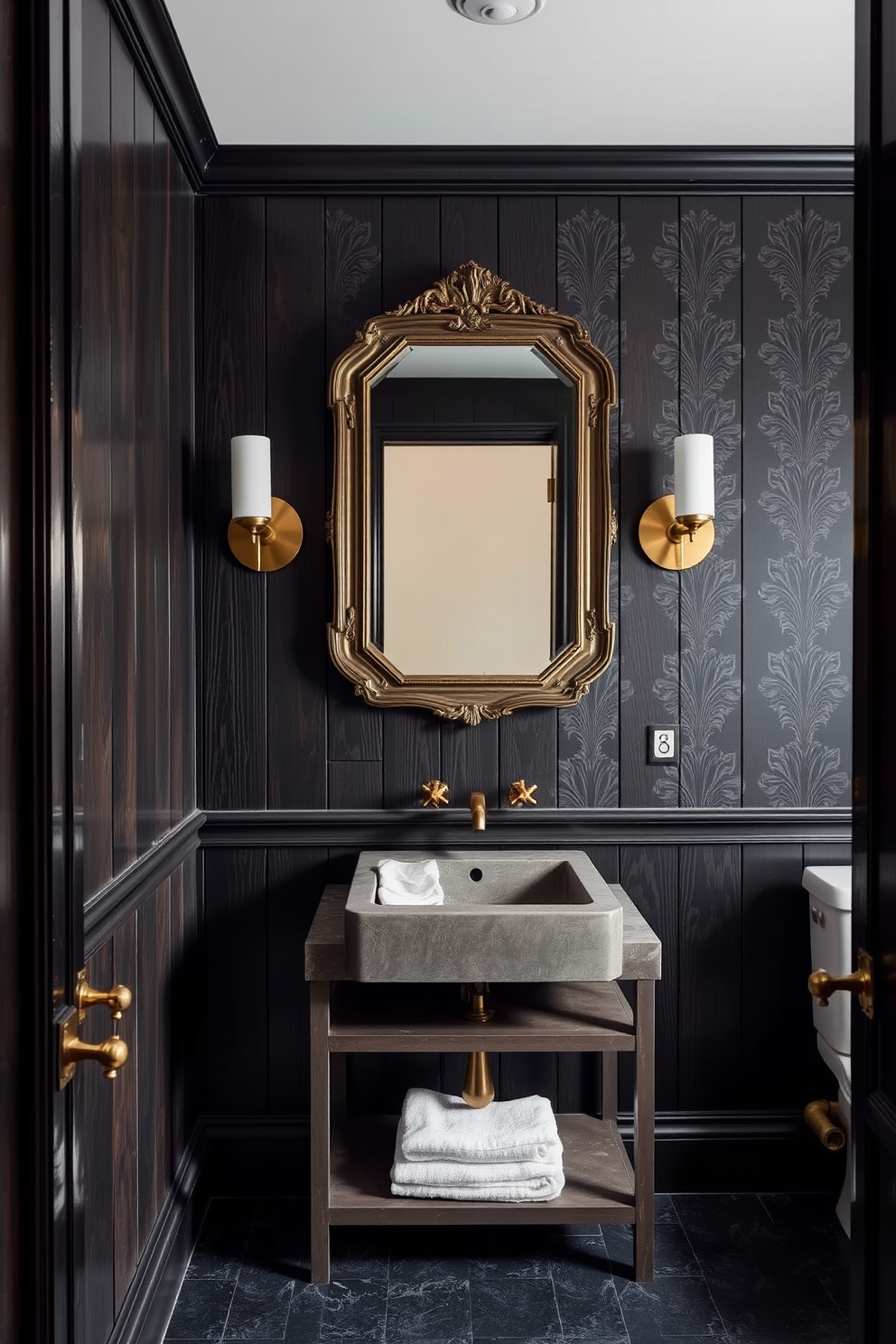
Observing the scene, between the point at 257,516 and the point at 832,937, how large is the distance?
1.54 meters

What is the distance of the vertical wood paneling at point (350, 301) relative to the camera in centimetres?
247

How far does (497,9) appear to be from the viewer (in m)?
1.86

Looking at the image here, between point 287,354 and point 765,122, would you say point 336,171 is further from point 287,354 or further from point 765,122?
point 765,122

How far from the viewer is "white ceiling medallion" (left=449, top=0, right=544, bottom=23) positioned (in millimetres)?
1846

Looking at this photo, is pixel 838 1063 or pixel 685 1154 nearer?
pixel 838 1063

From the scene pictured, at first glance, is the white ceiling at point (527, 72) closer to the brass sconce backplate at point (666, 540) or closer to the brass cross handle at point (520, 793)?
the brass sconce backplate at point (666, 540)

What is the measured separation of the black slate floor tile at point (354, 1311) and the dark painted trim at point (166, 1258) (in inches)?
11.8

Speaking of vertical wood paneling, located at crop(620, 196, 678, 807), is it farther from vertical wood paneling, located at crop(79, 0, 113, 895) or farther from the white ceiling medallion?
vertical wood paneling, located at crop(79, 0, 113, 895)

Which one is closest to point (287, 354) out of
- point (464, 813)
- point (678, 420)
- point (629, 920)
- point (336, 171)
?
point (336, 171)

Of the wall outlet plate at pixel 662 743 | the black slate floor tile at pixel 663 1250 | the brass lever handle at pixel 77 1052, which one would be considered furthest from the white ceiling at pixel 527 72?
the black slate floor tile at pixel 663 1250

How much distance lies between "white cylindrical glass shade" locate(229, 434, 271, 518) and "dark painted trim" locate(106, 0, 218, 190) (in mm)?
602

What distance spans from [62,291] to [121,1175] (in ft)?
4.71

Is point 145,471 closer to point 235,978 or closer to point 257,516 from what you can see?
point 257,516

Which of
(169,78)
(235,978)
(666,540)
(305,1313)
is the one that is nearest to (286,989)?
(235,978)
